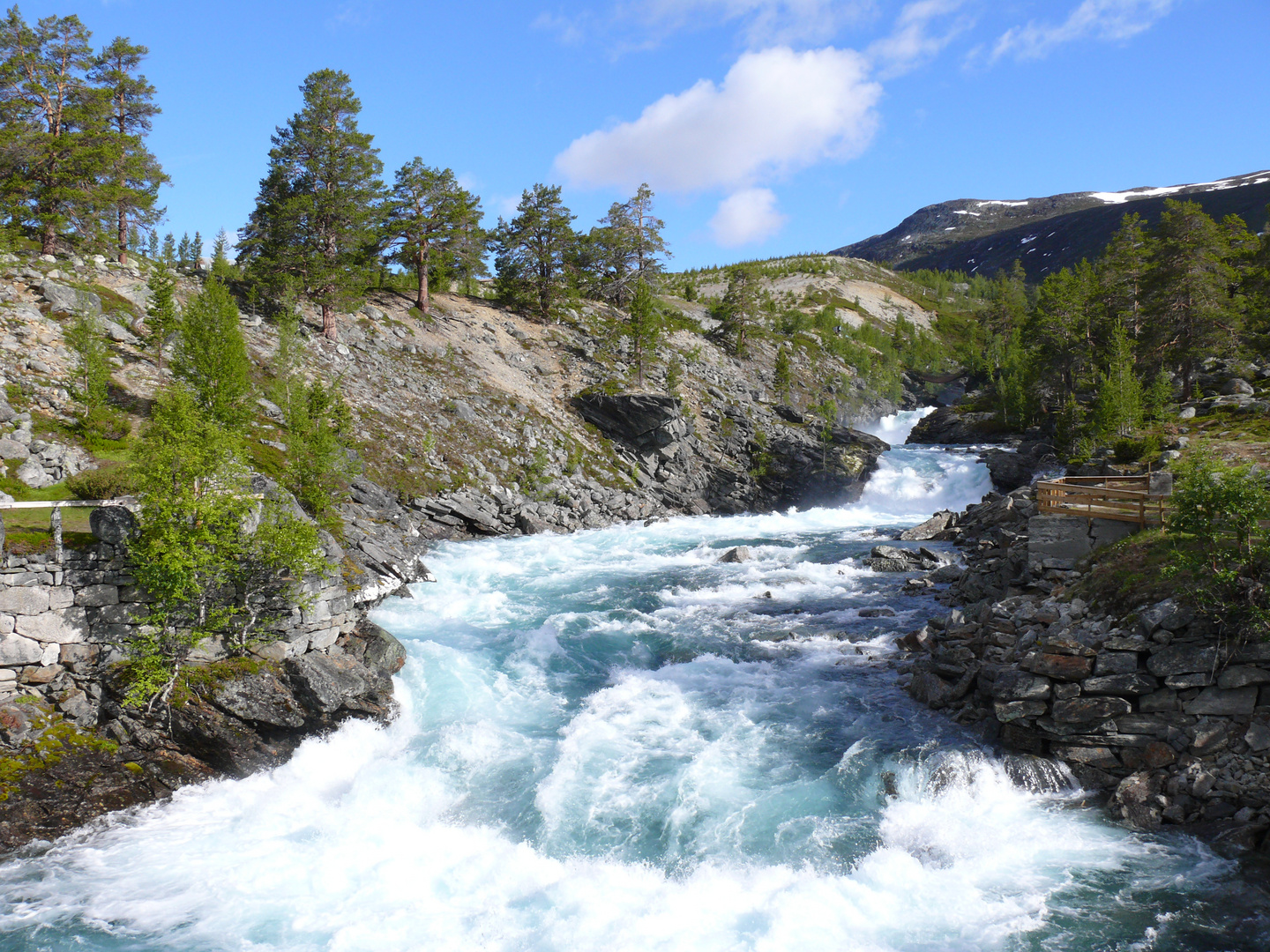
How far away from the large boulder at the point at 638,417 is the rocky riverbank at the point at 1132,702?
117ft

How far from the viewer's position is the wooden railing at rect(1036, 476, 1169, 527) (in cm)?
1942

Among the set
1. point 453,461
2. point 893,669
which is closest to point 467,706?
point 893,669

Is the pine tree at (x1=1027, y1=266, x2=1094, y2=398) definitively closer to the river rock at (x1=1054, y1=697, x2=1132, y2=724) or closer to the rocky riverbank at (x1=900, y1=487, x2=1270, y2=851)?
the rocky riverbank at (x1=900, y1=487, x2=1270, y2=851)

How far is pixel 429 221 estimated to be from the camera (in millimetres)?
54750

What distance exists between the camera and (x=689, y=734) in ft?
57.9

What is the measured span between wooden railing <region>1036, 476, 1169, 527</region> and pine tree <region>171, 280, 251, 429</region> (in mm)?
31375

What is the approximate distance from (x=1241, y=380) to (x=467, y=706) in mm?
51740

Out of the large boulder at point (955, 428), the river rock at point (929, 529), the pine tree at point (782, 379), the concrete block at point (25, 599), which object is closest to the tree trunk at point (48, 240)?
the concrete block at point (25, 599)

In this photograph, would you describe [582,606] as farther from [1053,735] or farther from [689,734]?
[1053,735]

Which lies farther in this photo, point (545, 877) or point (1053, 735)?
point (1053, 735)

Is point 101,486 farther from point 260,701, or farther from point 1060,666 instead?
point 1060,666

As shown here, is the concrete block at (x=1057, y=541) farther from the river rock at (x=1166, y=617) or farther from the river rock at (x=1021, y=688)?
the river rock at (x=1021, y=688)

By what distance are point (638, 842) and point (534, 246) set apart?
59094 mm

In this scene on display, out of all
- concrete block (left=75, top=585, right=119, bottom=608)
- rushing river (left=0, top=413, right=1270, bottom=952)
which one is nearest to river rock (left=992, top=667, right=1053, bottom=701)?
rushing river (left=0, top=413, right=1270, bottom=952)
